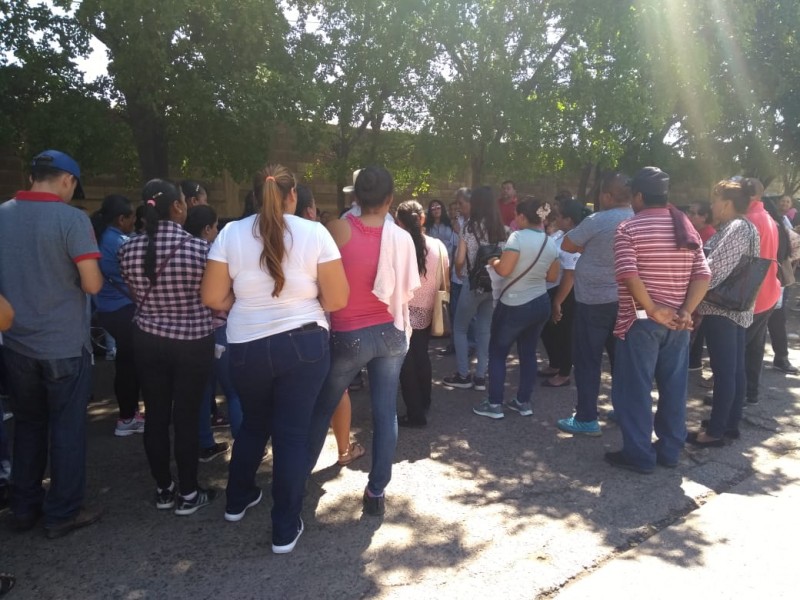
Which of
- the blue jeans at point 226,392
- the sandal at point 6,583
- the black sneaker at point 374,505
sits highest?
the blue jeans at point 226,392

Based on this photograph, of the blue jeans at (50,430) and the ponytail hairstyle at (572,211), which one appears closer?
the blue jeans at (50,430)

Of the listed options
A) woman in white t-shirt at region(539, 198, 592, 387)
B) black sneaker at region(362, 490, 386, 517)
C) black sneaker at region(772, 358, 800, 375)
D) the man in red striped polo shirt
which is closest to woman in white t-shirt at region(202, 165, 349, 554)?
black sneaker at region(362, 490, 386, 517)

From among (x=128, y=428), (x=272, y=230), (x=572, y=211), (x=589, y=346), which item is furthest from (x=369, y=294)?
(x=572, y=211)

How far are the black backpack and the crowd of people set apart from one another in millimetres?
349

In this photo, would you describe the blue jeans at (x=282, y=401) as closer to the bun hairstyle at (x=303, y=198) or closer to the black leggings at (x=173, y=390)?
the black leggings at (x=173, y=390)

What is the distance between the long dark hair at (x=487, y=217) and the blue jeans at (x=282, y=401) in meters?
2.45

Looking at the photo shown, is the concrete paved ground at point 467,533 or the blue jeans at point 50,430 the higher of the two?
the blue jeans at point 50,430

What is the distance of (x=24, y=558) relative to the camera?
10.1 ft

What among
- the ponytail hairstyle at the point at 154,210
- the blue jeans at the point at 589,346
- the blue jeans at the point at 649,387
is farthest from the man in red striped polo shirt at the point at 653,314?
the ponytail hairstyle at the point at 154,210

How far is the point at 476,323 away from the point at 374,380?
2454 mm

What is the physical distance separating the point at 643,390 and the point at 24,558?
3.50 meters

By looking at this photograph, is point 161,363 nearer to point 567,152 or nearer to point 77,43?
point 77,43

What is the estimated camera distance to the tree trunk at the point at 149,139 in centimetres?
796

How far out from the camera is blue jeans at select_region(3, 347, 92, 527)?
10.4ft
